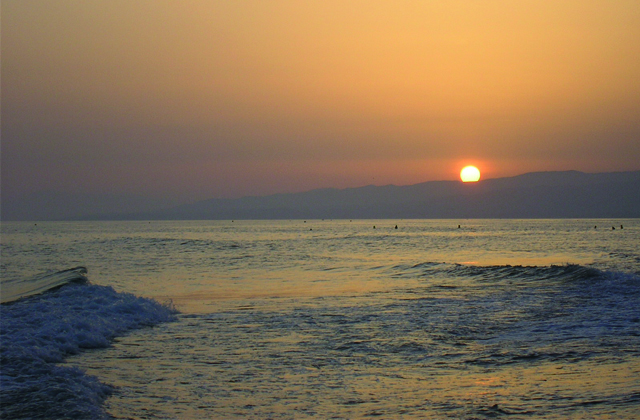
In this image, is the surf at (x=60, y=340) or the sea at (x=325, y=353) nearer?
the sea at (x=325, y=353)

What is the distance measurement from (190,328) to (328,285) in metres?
13.0

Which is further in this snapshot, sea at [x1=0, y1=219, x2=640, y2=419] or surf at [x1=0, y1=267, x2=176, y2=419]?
surf at [x1=0, y1=267, x2=176, y2=419]

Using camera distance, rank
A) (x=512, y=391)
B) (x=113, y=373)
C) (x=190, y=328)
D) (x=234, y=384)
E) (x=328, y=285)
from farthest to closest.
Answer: (x=328, y=285) < (x=190, y=328) < (x=113, y=373) < (x=234, y=384) < (x=512, y=391)

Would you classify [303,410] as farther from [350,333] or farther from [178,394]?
[350,333]

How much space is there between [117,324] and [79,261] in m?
32.2

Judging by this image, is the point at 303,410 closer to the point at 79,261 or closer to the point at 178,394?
the point at 178,394

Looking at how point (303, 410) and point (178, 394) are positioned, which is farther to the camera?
point (178, 394)

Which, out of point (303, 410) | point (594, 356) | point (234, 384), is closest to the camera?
point (303, 410)

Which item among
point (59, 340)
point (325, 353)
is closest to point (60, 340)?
point (59, 340)

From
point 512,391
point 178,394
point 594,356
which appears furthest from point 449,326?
point 178,394

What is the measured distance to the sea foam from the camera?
9.12 m

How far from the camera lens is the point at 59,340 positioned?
14016mm

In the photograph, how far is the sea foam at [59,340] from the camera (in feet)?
29.9

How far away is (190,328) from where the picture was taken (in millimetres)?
16609
